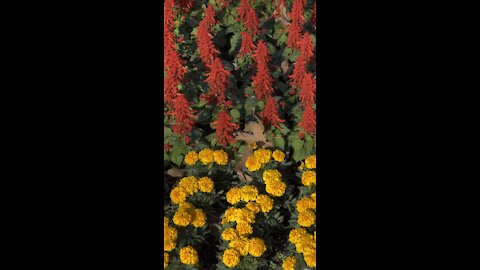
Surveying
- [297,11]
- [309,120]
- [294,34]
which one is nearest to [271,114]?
[309,120]

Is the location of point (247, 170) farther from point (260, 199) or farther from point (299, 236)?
point (299, 236)

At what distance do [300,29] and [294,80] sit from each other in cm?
28

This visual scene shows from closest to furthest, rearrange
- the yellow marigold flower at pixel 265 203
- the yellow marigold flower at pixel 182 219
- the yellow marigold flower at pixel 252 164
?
the yellow marigold flower at pixel 182 219, the yellow marigold flower at pixel 265 203, the yellow marigold flower at pixel 252 164

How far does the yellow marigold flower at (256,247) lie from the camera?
177 cm

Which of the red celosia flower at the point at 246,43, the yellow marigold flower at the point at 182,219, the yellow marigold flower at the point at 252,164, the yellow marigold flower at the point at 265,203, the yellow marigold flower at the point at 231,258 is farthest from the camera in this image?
the red celosia flower at the point at 246,43

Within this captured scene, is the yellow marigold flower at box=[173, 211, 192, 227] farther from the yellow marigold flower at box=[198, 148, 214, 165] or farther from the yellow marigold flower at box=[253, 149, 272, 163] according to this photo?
the yellow marigold flower at box=[253, 149, 272, 163]

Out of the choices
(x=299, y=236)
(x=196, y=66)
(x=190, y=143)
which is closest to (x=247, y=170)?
(x=190, y=143)

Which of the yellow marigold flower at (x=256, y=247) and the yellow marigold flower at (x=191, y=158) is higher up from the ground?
the yellow marigold flower at (x=191, y=158)

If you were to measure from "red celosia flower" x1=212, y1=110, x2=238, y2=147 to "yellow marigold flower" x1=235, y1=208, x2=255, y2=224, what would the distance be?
0.45 m

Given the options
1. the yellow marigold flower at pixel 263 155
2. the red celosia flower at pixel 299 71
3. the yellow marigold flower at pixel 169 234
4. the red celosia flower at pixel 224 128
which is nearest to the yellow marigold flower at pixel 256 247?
the yellow marigold flower at pixel 169 234

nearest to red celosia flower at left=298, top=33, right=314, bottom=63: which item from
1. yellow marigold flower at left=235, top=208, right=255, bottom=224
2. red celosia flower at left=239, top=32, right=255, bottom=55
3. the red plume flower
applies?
the red plume flower

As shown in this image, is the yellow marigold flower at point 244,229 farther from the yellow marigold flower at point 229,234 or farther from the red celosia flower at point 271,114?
the red celosia flower at point 271,114

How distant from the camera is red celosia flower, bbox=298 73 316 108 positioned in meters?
2.15

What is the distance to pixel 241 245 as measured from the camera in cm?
180
